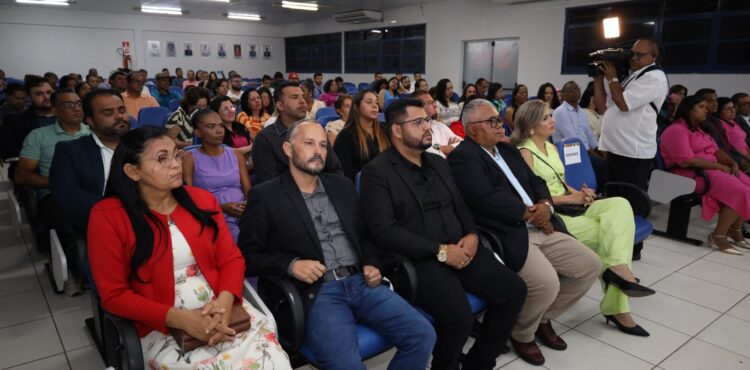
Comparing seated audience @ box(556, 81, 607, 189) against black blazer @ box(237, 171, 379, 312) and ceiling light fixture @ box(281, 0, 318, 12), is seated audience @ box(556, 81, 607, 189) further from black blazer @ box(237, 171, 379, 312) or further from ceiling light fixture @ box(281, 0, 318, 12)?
ceiling light fixture @ box(281, 0, 318, 12)

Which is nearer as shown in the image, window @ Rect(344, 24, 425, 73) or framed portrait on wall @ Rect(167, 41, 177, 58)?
window @ Rect(344, 24, 425, 73)

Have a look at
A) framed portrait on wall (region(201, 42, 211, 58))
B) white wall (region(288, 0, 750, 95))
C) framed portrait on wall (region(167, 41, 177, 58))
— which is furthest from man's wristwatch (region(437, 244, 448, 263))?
framed portrait on wall (region(201, 42, 211, 58))

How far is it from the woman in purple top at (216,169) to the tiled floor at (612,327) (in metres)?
0.98

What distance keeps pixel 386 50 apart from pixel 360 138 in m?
11.1

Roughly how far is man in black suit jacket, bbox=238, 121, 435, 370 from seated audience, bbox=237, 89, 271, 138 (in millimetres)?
2523

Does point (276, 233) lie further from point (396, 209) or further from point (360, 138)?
point (360, 138)

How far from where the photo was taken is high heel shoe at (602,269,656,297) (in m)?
2.39

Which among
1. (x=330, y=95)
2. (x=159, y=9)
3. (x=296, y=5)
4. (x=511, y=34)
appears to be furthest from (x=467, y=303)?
(x=159, y=9)

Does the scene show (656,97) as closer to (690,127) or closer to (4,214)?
(690,127)

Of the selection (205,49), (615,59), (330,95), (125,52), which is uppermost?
(205,49)

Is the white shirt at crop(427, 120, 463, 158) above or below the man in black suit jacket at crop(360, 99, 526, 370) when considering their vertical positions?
above

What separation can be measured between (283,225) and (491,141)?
4.11 ft

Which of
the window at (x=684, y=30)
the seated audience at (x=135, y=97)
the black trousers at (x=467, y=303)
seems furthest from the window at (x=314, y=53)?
the black trousers at (x=467, y=303)

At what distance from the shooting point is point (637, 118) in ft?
11.0
